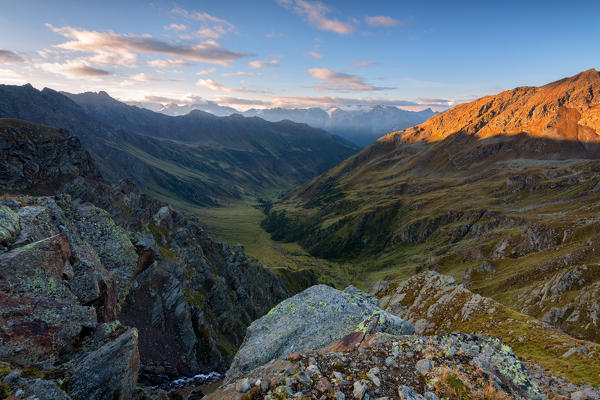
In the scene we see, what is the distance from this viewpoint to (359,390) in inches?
456

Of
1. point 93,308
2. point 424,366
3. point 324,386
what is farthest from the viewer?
point 93,308

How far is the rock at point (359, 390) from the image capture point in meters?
11.5

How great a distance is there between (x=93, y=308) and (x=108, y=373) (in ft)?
15.7

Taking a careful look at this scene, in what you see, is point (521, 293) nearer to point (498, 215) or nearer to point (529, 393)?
point (529, 393)

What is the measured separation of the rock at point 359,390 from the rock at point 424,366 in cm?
329

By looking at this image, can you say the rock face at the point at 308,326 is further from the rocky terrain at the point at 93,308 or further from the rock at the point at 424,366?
the rocky terrain at the point at 93,308

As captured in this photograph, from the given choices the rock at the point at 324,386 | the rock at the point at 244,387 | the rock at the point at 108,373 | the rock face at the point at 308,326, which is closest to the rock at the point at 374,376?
the rock at the point at 324,386

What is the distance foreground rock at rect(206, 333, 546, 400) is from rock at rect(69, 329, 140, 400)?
291 inches

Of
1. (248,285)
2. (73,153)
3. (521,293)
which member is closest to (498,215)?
(521,293)

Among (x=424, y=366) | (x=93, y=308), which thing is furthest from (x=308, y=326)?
(x=93, y=308)

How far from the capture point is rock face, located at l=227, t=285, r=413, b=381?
19.5 metres

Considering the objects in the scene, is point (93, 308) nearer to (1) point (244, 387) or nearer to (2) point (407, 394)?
(1) point (244, 387)

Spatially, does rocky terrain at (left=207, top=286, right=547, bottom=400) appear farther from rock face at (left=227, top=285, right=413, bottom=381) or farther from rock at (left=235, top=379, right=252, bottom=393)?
rock face at (left=227, top=285, right=413, bottom=381)

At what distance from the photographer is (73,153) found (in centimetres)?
10812
